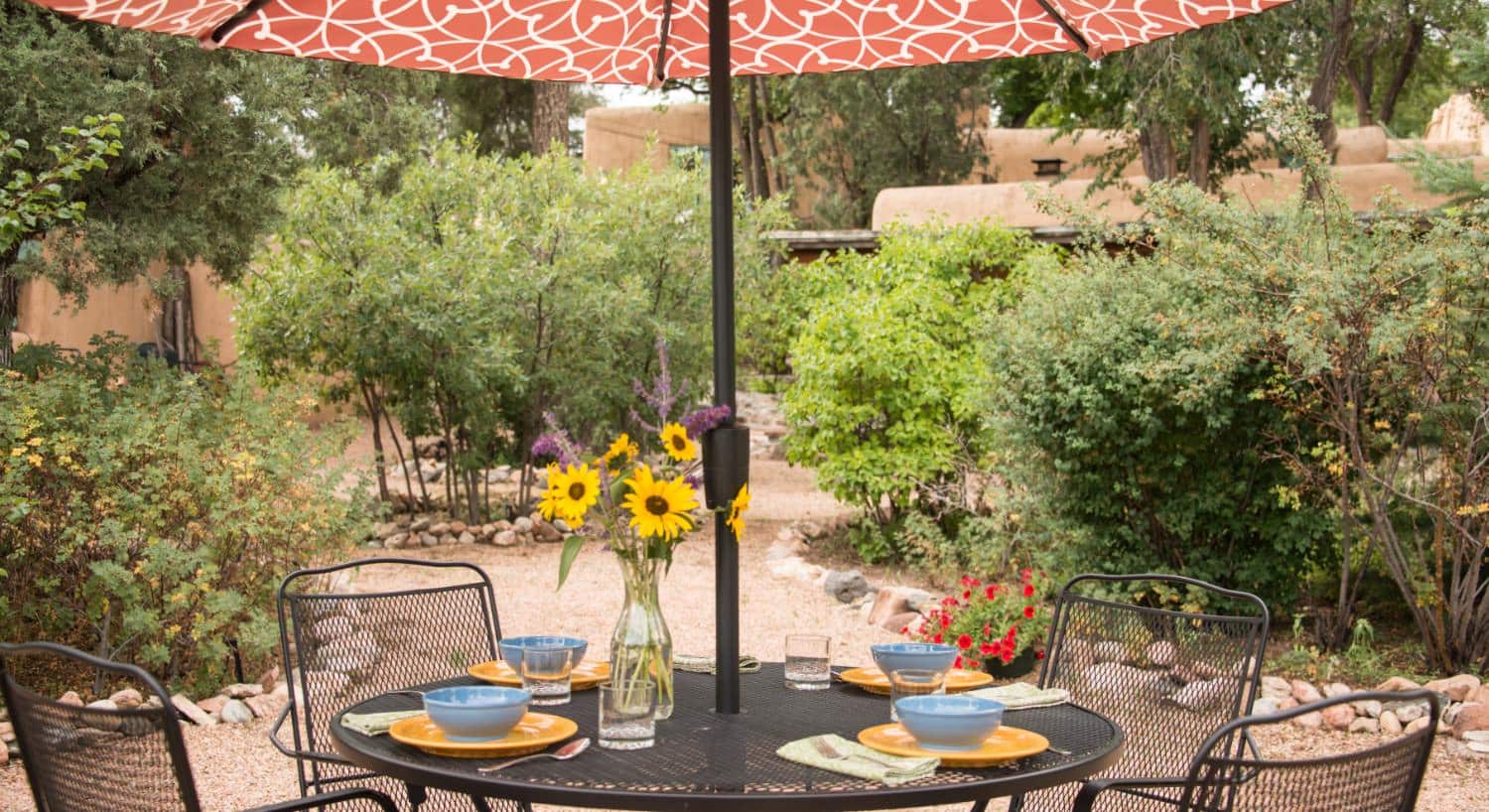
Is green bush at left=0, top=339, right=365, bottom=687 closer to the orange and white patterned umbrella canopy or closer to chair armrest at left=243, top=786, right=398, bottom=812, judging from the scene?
the orange and white patterned umbrella canopy

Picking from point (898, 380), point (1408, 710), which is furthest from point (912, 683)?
point (898, 380)

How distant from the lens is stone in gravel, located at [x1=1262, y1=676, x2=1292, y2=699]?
584 cm

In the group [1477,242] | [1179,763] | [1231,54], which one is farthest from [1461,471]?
[1231,54]

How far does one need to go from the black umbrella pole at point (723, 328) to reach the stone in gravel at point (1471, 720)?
13.2 feet

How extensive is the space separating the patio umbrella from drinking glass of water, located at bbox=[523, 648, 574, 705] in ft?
1.03

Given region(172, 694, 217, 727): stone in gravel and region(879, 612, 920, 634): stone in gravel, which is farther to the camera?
region(879, 612, 920, 634): stone in gravel

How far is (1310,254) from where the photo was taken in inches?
246

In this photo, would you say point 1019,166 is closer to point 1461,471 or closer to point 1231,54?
point 1231,54

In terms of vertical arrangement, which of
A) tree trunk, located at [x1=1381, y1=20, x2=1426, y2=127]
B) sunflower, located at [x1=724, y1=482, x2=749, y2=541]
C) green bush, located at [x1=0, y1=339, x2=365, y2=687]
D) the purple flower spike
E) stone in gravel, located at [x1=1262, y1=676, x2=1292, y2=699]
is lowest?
stone in gravel, located at [x1=1262, y1=676, x2=1292, y2=699]

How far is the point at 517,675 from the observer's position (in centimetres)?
287

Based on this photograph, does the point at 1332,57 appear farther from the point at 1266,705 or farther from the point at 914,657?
the point at 914,657

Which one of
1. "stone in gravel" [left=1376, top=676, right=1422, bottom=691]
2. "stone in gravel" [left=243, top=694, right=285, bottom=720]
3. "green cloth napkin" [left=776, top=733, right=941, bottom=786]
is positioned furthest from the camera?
"stone in gravel" [left=243, top=694, right=285, bottom=720]

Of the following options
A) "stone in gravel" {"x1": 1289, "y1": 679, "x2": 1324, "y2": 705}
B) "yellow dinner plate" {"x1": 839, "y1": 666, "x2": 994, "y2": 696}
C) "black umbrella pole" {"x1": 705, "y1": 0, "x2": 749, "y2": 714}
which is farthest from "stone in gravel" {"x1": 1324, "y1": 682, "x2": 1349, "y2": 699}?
"black umbrella pole" {"x1": 705, "y1": 0, "x2": 749, "y2": 714}

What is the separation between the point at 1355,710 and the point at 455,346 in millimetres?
6849
